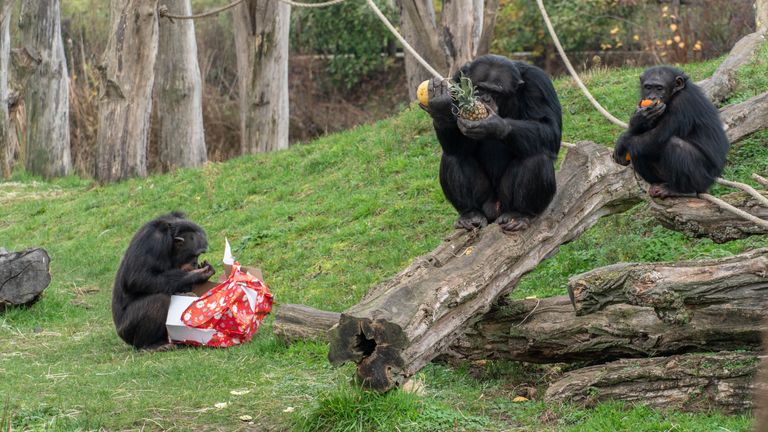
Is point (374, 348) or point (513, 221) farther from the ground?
point (513, 221)

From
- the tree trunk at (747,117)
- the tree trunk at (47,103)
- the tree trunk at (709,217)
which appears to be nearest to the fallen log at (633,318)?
the tree trunk at (709,217)

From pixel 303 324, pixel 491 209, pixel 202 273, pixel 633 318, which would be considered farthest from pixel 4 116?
pixel 633 318

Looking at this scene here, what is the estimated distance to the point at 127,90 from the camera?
1526cm

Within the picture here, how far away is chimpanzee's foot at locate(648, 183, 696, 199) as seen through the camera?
6.82 metres

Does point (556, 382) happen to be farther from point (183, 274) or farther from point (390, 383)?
point (183, 274)

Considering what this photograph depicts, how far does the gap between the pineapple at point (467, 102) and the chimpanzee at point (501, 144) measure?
4cm

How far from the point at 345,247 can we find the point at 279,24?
743cm

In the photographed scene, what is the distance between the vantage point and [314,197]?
12266mm

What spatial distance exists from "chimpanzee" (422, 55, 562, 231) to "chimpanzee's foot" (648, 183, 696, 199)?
0.78m

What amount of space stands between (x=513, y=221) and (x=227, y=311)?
2.83m

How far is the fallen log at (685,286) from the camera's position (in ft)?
17.5

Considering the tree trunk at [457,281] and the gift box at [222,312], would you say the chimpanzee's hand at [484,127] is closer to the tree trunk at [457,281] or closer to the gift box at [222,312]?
the tree trunk at [457,281]

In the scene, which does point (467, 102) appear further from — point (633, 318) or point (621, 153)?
point (633, 318)

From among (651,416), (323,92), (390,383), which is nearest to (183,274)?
(390,383)
